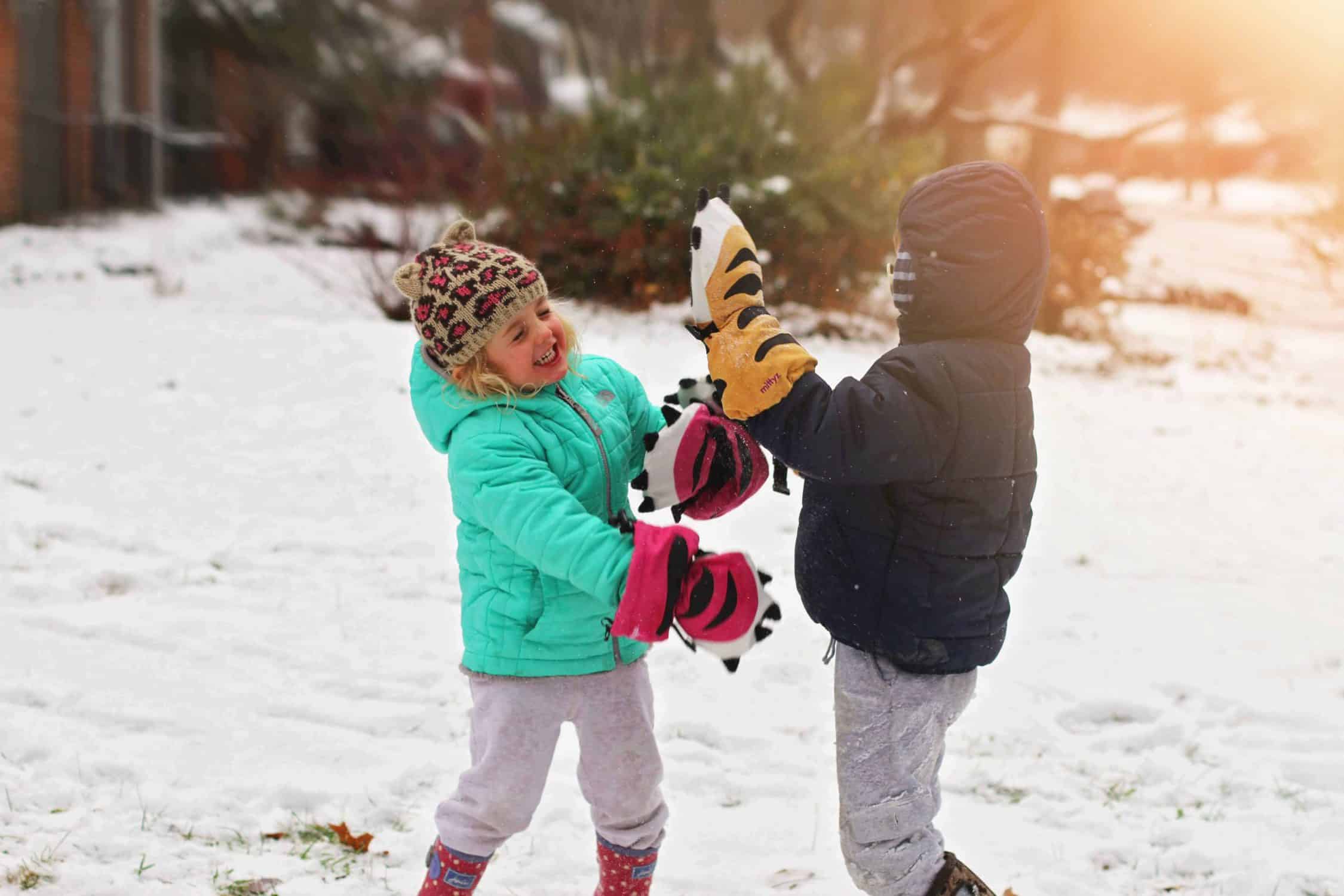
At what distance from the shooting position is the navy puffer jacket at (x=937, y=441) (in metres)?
2.12

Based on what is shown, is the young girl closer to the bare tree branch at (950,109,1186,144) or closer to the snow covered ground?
the snow covered ground

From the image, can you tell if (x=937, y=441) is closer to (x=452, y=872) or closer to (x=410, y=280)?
(x=410, y=280)

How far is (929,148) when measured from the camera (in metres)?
12.0

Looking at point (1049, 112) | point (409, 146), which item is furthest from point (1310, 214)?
point (409, 146)

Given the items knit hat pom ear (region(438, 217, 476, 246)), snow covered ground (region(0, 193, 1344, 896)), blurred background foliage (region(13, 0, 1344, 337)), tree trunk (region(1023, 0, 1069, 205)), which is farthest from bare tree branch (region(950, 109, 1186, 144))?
knit hat pom ear (region(438, 217, 476, 246))

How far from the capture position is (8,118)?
15.0 metres

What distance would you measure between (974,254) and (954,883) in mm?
1161

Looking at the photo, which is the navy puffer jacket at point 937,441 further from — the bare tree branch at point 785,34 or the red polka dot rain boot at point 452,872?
the bare tree branch at point 785,34

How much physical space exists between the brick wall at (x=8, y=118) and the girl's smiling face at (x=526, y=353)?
14938mm

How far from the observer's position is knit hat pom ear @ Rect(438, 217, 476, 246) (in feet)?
8.35

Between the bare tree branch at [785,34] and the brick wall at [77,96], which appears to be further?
the brick wall at [77,96]

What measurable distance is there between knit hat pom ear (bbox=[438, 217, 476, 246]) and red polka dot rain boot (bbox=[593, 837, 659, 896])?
128 cm

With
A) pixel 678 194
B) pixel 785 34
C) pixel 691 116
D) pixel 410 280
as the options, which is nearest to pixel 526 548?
pixel 410 280

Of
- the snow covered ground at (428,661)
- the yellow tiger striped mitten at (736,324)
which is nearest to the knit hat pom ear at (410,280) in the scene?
the yellow tiger striped mitten at (736,324)
